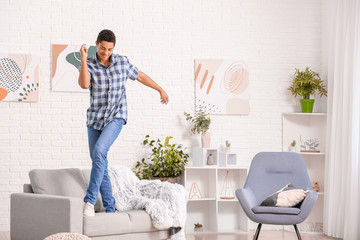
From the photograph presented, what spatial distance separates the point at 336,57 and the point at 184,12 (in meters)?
1.93

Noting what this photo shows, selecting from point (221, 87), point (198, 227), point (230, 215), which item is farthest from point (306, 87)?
point (198, 227)

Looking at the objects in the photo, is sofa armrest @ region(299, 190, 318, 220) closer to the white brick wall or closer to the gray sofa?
the gray sofa

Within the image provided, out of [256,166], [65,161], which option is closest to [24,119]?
[65,161]

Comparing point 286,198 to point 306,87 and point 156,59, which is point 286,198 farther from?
point 156,59

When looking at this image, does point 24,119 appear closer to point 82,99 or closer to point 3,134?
point 3,134

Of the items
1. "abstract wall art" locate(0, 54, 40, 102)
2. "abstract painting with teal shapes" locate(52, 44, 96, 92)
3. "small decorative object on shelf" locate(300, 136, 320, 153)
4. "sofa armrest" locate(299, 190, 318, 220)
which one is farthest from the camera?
"small decorative object on shelf" locate(300, 136, 320, 153)

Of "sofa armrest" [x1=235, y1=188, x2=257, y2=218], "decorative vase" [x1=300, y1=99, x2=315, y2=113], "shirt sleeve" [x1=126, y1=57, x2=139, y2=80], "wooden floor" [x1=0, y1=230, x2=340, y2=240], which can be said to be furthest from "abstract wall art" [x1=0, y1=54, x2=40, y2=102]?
"decorative vase" [x1=300, y1=99, x2=315, y2=113]

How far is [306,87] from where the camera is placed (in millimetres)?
6598

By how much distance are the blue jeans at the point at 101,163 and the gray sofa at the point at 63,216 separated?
0.17 meters

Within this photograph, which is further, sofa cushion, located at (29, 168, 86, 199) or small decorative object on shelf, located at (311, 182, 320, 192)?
small decorative object on shelf, located at (311, 182, 320, 192)

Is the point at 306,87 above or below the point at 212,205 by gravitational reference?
above

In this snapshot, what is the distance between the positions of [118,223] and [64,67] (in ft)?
8.61

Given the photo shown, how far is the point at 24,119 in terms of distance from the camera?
615 centimetres

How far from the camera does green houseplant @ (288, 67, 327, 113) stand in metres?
6.56
